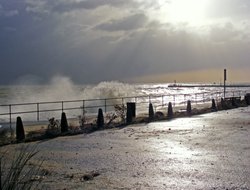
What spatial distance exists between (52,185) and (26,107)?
1787 inches

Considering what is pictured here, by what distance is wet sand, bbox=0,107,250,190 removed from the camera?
9453mm

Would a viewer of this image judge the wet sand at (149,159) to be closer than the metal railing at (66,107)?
Yes

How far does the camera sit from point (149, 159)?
487 inches

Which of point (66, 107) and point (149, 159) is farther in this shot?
point (66, 107)

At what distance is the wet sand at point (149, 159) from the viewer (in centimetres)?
945

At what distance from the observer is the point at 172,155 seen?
1301 cm

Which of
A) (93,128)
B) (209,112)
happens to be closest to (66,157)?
(93,128)

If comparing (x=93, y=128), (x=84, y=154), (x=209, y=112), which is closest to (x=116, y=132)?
(x=93, y=128)

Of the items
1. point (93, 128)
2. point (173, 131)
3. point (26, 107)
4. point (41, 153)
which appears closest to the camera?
point (41, 153)

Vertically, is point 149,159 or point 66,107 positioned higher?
point 149,159

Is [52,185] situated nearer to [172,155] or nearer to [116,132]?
[172,155]

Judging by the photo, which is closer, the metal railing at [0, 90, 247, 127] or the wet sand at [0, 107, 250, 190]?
the wet sand at [0, 107, 250, 190]

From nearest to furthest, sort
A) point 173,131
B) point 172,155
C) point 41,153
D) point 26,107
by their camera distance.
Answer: point 172,155 < point 41,153 < point 173,131 < point 26,107

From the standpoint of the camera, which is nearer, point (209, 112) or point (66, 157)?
point (66, 157)
